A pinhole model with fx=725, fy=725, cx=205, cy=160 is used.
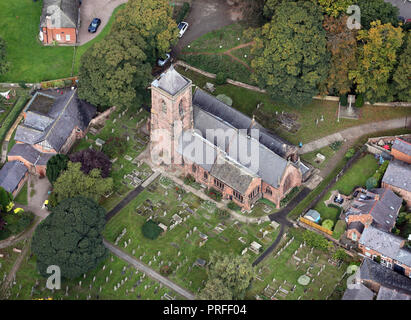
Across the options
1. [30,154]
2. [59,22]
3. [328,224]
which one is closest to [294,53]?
[328,224]

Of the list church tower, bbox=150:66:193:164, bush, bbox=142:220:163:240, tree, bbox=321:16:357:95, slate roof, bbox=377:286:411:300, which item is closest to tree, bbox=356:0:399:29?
tree, bbox=321:16:357:95

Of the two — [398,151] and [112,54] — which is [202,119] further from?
[398,151]

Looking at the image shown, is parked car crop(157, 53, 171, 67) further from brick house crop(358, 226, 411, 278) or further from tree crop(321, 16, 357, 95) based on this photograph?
brick house crop(358, 226, 411, 278)

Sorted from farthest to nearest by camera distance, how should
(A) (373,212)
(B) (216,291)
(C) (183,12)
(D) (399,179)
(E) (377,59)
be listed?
(C) (183,12) < (E) (377,59) < (D) (399,179) < (A) (373,212) < (B) (216,291)

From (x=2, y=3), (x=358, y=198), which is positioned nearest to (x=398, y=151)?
(x=358, y=198)

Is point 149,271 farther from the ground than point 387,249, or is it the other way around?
point 387,249

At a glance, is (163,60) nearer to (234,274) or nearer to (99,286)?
(99,286)

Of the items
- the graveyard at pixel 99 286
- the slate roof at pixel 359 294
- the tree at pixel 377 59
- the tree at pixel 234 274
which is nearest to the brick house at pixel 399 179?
the tree at pixel 377 59
